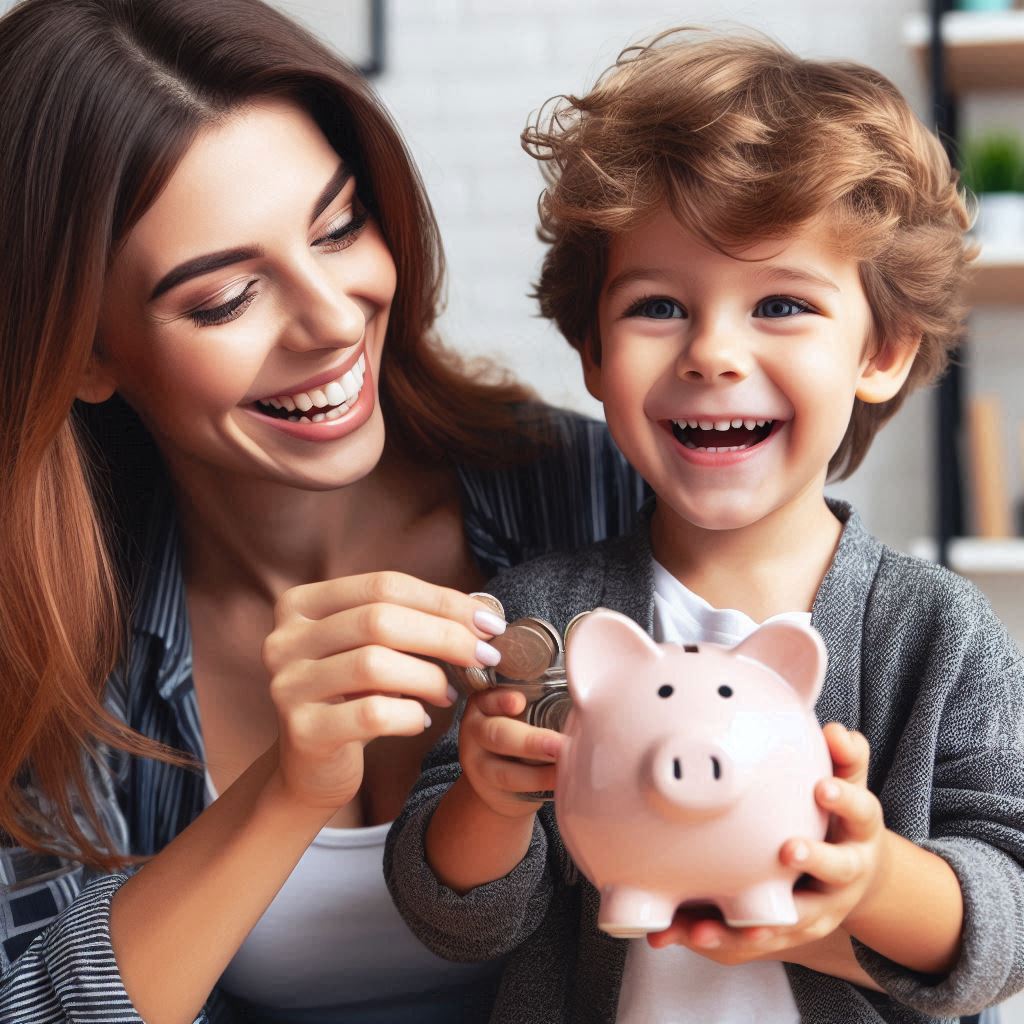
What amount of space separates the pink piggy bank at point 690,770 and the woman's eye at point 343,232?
480mm

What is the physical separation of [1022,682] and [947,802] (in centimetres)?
11

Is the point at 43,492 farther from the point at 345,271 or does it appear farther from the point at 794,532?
the point at 794,532

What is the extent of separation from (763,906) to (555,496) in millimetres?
670

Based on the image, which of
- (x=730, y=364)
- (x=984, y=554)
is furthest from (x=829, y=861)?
(x=984, y=554)

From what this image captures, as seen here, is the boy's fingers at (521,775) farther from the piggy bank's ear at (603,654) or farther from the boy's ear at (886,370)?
the boy's ear at (886,370)

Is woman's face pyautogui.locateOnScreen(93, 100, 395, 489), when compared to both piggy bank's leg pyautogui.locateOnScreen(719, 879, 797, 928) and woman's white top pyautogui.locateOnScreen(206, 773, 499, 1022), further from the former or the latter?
piggy bank's leg pyautogui.locateOnScreen(719, 879, 797, 928)

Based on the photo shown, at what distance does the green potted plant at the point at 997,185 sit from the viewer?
1.91m

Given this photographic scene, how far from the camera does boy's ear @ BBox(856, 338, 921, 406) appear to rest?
2.99ft

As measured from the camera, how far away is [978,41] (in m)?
1.89

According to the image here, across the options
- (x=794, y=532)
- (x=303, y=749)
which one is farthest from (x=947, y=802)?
(x=303, y=749)

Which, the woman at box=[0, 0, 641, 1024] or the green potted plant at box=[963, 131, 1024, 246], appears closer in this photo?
the woman at box=[0, 0, 641, 1024]

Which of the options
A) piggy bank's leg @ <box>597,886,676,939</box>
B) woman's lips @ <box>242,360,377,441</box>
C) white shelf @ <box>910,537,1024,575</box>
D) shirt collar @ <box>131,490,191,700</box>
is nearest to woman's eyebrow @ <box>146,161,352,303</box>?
woman's lips @ <box>242,360,377,441</box>

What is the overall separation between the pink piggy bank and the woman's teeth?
0.42 metres

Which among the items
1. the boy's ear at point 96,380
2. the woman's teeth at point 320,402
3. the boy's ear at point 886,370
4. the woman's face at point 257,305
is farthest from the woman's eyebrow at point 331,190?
the boy's ear at point 886,370
